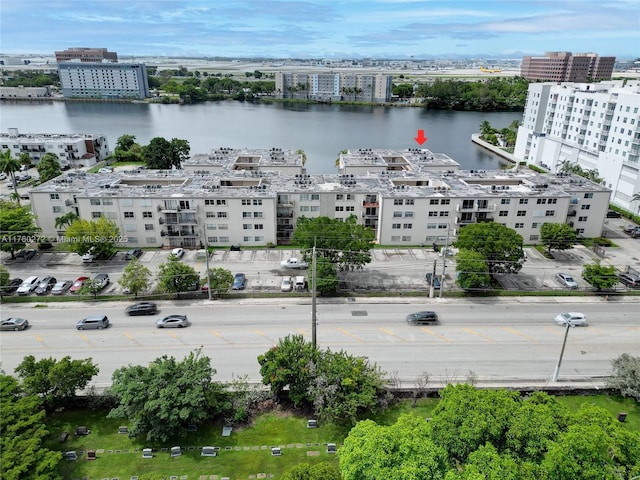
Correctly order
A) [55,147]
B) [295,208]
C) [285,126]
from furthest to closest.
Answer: [285,126] < [55,147] < [295,208]

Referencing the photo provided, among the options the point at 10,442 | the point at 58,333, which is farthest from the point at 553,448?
the point at 58,333

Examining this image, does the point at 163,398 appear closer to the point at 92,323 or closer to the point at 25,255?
the point at 92,323

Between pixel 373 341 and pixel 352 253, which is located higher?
pixel 352 253

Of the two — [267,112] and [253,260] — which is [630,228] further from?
[267,112]

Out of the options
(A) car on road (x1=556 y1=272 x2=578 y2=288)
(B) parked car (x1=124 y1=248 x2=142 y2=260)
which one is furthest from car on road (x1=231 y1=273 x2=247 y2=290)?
(A) car on road (x1=556 y1=272 x2=578 y2=288)

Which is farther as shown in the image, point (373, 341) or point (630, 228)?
point (630, 228)

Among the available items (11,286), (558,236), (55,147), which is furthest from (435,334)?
(55,147)

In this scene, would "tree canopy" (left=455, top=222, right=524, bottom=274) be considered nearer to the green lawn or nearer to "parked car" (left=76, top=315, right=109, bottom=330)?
the green lawn
